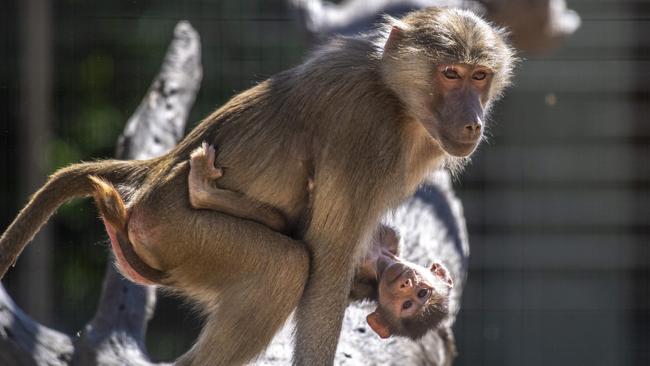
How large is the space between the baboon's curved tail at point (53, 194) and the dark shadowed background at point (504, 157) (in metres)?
3.23

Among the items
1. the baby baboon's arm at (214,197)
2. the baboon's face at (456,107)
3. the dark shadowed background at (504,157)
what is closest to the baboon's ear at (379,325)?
the baby baboon's arm at (214,197)

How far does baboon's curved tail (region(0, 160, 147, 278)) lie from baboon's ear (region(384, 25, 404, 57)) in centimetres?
94

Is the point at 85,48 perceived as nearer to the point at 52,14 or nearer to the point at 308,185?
the point at 52,14

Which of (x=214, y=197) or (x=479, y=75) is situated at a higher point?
(x=479, y=75)

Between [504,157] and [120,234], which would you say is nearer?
[120,234]

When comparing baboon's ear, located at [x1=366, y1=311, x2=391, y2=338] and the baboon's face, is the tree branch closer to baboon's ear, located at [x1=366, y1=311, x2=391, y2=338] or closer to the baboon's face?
baboon's ear, located at [x1=366, y1=311, x2=391, y2=338]

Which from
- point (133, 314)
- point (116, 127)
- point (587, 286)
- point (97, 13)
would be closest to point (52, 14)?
point (97, 13)

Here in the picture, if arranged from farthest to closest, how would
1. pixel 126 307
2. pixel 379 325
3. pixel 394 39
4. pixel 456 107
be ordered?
pixel 126 307
pixel 379 325
pixel 394 39
pixel 456 107

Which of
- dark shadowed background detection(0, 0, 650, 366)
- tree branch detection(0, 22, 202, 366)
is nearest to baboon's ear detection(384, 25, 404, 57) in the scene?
tree branch detection(0, 22, 202, 366)

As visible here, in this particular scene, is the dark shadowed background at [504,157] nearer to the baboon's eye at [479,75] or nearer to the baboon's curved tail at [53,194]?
the baboon's curved tail at [53,194]

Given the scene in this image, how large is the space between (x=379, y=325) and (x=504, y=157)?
137 inches

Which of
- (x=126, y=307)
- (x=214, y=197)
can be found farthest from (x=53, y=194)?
(x=126, y=307)

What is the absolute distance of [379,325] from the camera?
4047 millimetres

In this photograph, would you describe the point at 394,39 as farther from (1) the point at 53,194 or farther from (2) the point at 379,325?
(1) the point at 53,194
